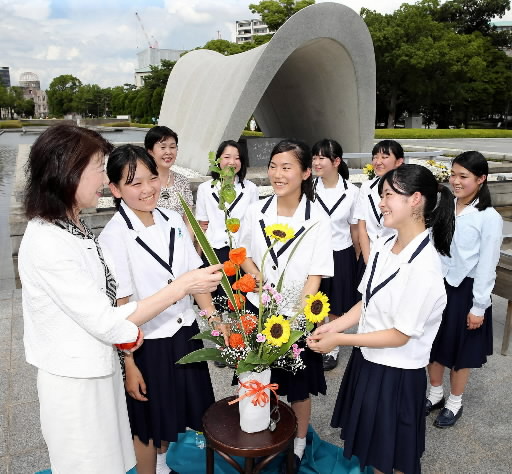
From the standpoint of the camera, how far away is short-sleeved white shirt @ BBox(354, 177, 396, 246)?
3754 millimetres

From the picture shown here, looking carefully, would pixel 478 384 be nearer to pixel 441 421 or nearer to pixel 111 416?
pixel 441 421

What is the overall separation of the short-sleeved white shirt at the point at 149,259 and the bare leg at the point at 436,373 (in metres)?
1.82

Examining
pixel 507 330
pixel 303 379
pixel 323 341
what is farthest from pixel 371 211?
pixel 323 341

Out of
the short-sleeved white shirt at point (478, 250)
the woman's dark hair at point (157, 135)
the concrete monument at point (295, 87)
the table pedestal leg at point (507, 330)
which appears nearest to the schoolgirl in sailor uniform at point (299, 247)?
the short-sleeved white shirt at point (478, 250)

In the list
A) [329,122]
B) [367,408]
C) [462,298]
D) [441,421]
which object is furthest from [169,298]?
[329,122]

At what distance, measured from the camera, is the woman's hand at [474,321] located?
2.86 metres

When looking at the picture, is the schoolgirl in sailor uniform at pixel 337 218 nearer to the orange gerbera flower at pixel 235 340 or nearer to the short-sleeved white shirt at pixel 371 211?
the short-sleeved white shirt at pixel 371 211

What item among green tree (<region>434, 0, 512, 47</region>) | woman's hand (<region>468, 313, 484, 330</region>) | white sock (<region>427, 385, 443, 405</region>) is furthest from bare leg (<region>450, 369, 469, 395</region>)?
green tree (<region>434, 0, 512, 47</region>)

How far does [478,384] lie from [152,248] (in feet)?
9.35

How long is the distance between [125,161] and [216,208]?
2033 millimetres

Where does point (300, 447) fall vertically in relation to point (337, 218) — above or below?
below

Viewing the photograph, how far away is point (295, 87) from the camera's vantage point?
38.3 ft

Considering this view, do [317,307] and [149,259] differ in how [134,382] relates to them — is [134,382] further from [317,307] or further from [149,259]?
[317,307]

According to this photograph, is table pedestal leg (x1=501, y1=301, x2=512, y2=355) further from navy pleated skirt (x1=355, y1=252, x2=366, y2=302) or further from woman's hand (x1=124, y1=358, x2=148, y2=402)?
woman's hand (x1=124, y1=358, x2=148, y2=402)
